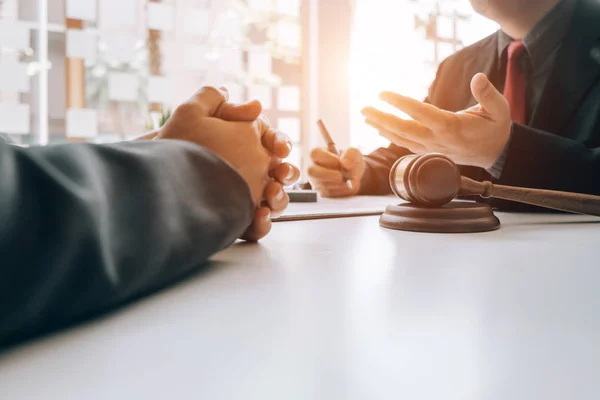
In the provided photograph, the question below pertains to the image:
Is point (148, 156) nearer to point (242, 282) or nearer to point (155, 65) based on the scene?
point (242, 282)

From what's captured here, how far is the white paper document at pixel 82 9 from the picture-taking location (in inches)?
109

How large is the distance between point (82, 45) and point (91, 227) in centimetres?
293

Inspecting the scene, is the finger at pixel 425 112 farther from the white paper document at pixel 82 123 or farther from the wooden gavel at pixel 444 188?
the white paper document at pixel 82 123

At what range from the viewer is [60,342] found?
0.79 feet

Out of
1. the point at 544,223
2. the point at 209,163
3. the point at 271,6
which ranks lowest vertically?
the point at 544,223

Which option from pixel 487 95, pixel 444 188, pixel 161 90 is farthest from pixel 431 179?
pixel 161 90

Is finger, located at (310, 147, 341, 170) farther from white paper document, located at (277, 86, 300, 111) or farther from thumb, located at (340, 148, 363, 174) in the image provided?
white paper document, located at (277, 86, 300, 111)

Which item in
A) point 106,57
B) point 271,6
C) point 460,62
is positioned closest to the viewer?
point 460,62

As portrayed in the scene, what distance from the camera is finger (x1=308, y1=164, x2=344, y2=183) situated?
1.38 metres

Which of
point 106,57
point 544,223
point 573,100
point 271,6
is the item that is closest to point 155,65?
point 106,57

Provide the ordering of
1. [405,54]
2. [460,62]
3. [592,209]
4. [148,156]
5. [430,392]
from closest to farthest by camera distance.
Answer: [430,392] → [148,156] → [592,209] → [460,62] → [405,54]

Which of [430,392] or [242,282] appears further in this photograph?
[242,282]

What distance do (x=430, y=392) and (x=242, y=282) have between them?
216 mm

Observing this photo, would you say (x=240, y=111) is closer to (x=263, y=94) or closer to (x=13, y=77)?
(x=13, y=77)
